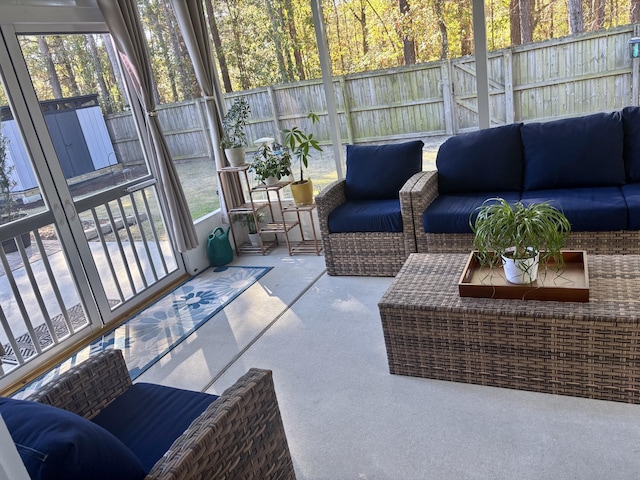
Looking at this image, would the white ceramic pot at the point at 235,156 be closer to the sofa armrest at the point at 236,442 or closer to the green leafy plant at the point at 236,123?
the green leafy plant at the point at 236,123

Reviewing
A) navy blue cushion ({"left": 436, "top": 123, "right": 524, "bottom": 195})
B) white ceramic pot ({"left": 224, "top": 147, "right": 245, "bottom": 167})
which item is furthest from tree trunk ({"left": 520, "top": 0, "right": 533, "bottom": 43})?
white ceramic pot ({"left": 224, "top": 147, "right": 245, "bottom": 167})

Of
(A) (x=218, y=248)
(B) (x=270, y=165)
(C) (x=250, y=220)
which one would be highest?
(B) (x=270, y=165)

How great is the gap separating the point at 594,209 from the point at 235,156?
9.09ft

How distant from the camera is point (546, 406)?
2.04 meters

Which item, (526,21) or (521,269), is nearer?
(521,269)

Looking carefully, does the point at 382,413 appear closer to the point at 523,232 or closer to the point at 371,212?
the point at 523,232

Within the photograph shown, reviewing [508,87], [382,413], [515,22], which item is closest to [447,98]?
[508,87]

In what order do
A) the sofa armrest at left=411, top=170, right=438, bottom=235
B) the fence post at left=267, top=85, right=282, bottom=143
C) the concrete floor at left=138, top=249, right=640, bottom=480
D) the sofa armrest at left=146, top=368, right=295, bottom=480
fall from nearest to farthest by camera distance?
1. the sofa armrest at left=146, top=368, right=295, bottom=480
2. the concrete floor at left=138, top=249, right=640, bottom=480
3. the sofa armrest at left=411, top=170, right=438, bottom=235
4. the fence post at left=267, top=85, right=282, bottom=143

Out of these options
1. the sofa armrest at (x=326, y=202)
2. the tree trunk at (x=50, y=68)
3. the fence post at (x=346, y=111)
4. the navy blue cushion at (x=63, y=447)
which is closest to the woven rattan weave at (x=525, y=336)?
the sofa armrest at (x=326, y=202)

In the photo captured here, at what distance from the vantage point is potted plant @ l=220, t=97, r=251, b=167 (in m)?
4.21

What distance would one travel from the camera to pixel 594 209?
110 inches

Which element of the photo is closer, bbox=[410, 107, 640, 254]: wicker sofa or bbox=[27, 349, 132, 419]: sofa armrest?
bbox=[27, 349, 132, 419]: sofa armrest

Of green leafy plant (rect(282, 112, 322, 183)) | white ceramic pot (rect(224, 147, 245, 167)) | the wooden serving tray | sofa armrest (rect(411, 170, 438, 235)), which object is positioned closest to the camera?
the wooden serving tray

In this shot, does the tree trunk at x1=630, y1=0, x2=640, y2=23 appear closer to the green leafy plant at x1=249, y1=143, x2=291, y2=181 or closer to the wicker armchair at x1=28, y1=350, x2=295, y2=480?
the green leafy plant at x1=249, y1=143, x2=291, y2=181
